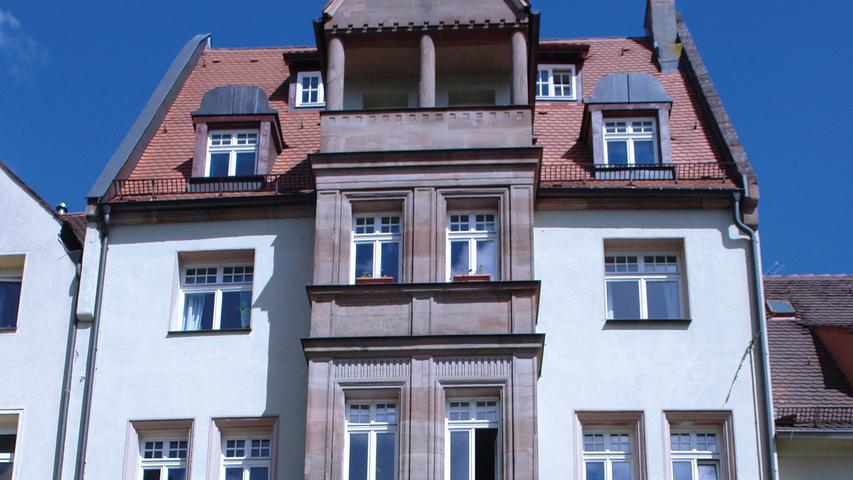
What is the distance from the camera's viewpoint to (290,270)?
2869 cm

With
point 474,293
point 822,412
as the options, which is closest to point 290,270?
point 474,293

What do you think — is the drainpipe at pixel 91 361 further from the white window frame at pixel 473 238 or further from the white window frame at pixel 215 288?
the white window frame at pixel 473 238

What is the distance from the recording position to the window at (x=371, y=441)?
26.0 metres

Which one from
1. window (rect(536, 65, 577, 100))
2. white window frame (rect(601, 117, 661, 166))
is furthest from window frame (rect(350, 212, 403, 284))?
window (rect(536, 65, 577, 100))

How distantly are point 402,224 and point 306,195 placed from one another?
6.94ft

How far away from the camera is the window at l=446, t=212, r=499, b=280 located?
27.8m

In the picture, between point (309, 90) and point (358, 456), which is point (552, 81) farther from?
point (358, 456)

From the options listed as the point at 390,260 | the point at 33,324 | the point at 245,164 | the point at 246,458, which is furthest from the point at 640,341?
the point at 33,324

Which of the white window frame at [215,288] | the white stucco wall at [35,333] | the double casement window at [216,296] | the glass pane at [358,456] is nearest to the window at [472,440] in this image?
the glass pane at [358,456]

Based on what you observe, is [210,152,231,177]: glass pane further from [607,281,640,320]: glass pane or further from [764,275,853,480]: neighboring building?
[764,275,853,480]: neighboring building

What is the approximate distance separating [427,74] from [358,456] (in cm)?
Result: 758

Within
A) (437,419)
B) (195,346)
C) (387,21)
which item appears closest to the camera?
(437,419)

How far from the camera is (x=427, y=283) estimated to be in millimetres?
26984

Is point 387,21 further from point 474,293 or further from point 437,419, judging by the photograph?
point 437,419
